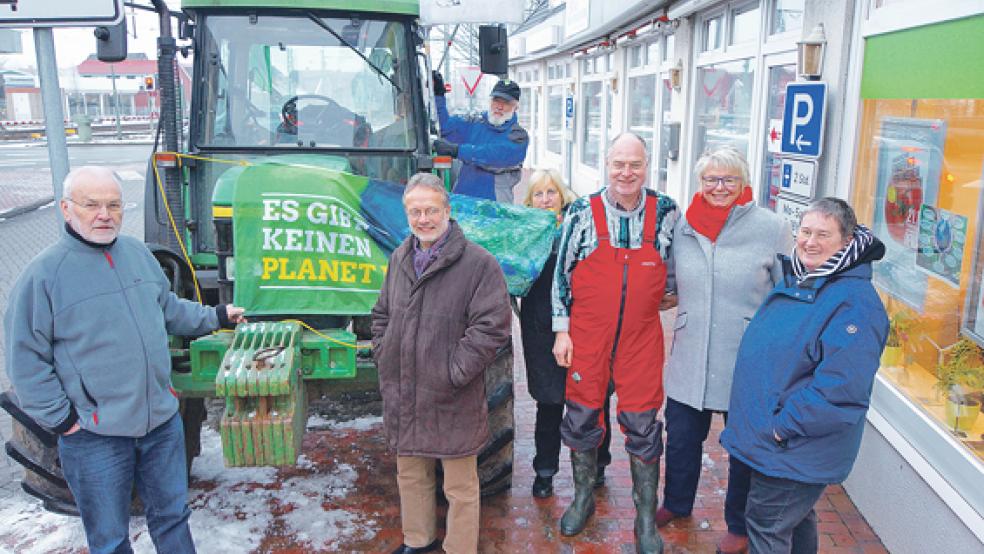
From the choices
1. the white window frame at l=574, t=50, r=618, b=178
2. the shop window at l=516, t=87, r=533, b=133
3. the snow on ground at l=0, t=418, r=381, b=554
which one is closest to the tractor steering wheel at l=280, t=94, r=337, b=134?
the snow on ground at l=0, t=418, r=381, b=554

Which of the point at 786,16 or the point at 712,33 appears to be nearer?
the point at 786,16

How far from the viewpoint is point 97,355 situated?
263cm

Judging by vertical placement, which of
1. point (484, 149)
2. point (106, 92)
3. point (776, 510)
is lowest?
point (776, 510)

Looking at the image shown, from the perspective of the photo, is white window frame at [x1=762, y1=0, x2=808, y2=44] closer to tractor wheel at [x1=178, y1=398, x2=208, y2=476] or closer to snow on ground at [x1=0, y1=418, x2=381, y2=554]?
snow on ground at [x1=0, y1=418, x2=381, y2=554]

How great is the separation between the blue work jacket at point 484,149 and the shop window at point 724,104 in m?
1.68

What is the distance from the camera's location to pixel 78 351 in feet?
8.57

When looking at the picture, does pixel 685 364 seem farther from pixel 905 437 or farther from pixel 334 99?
pixel 334 99

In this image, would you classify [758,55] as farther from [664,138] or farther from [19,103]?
[19,103]

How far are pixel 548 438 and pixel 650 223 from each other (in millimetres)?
1276

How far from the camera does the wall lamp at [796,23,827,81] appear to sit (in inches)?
180

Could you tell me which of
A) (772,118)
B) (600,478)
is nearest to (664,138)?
(772,118)

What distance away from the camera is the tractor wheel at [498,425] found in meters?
3.68

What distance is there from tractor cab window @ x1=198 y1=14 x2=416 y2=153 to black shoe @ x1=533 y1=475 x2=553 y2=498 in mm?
1994

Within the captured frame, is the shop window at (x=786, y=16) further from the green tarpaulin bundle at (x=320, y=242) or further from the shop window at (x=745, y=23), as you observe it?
the green tarpaulin bundle at (x=320, y=242)
